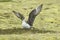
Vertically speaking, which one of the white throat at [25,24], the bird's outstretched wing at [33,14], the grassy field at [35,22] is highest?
the bird's outstretched wing at [33,14]

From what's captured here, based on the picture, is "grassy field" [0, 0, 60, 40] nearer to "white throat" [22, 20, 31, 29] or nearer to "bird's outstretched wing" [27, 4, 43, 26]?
"white throat" [22, 20, 31, 29]

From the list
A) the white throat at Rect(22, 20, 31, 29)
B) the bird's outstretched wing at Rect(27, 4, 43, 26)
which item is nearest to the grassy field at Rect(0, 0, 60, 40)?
the white throat at Rect(22, 20, 31, 29)

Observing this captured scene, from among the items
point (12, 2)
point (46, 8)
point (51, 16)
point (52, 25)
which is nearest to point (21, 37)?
point (52, 25)

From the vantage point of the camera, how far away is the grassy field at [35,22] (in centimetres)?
1154

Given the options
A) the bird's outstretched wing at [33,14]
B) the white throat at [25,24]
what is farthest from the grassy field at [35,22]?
the bird's outstretched wing at [33,14]

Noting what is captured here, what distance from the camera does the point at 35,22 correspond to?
539 inches

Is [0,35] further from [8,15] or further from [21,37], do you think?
[8,15]

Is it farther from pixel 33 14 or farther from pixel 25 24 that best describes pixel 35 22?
pixel 25 24

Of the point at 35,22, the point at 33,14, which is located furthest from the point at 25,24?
the point at 35,22

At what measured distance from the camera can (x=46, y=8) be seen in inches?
645

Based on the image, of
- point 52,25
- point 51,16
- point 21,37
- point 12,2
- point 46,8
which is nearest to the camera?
point 21,37

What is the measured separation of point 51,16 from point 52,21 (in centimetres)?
79

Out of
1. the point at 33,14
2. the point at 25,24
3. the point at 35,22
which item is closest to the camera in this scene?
the point at 25,24

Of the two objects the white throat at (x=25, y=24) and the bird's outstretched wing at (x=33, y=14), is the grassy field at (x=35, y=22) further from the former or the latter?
the bird's outstretched wing at (x=33, y=14)
